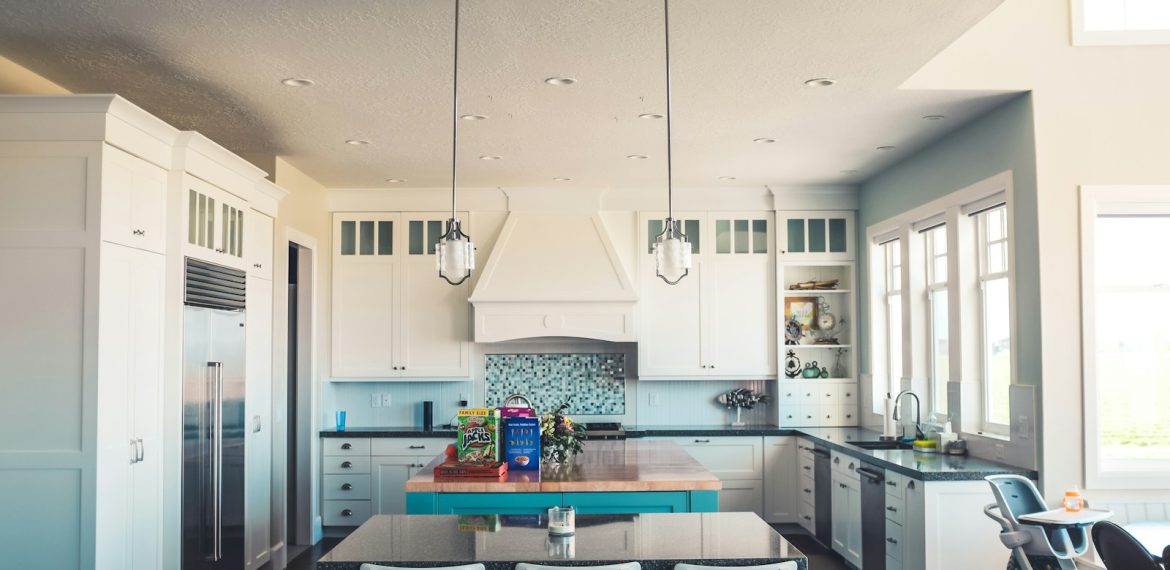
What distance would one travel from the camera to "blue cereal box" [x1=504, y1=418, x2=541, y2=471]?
4.72m

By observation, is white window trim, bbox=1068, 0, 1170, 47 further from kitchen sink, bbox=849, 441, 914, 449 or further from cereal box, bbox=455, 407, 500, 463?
cereal box, bbox=455, 407, 500, 463

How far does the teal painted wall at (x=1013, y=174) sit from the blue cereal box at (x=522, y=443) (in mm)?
2446

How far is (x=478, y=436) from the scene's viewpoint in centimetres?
463

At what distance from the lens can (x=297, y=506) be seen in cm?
723

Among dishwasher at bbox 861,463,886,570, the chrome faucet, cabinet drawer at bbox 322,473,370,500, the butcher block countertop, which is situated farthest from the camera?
cabinet drawer at bbox 322,473,370,500

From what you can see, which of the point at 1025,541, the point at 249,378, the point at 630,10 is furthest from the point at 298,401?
the point at 1025,541

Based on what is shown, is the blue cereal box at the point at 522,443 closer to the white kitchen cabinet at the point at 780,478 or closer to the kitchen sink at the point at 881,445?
the kitchen sink at the point at 881,445

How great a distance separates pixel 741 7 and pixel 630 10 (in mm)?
418

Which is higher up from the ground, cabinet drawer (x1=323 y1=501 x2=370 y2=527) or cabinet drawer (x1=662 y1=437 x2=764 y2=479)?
cabinet drawer (x1=662 y1=437 x2=764 y2=479)

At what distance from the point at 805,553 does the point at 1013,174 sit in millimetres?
3156

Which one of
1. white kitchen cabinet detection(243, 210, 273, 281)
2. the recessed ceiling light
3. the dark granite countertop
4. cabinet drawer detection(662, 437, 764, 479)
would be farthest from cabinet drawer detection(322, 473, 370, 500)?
the recessed ceiling light

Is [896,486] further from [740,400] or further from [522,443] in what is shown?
[740,400]

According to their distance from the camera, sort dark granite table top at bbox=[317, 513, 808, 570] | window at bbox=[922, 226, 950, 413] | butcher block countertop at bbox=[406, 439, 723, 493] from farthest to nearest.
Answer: window at bbox=[922, 226, 950, 413], butcher block countertop at bbox=[406, 439, 723, 493], dark granite table top at bbox=[317, 513, 808, 570]

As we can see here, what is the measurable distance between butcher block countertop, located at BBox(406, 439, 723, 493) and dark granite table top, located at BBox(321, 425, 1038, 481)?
1.19m
